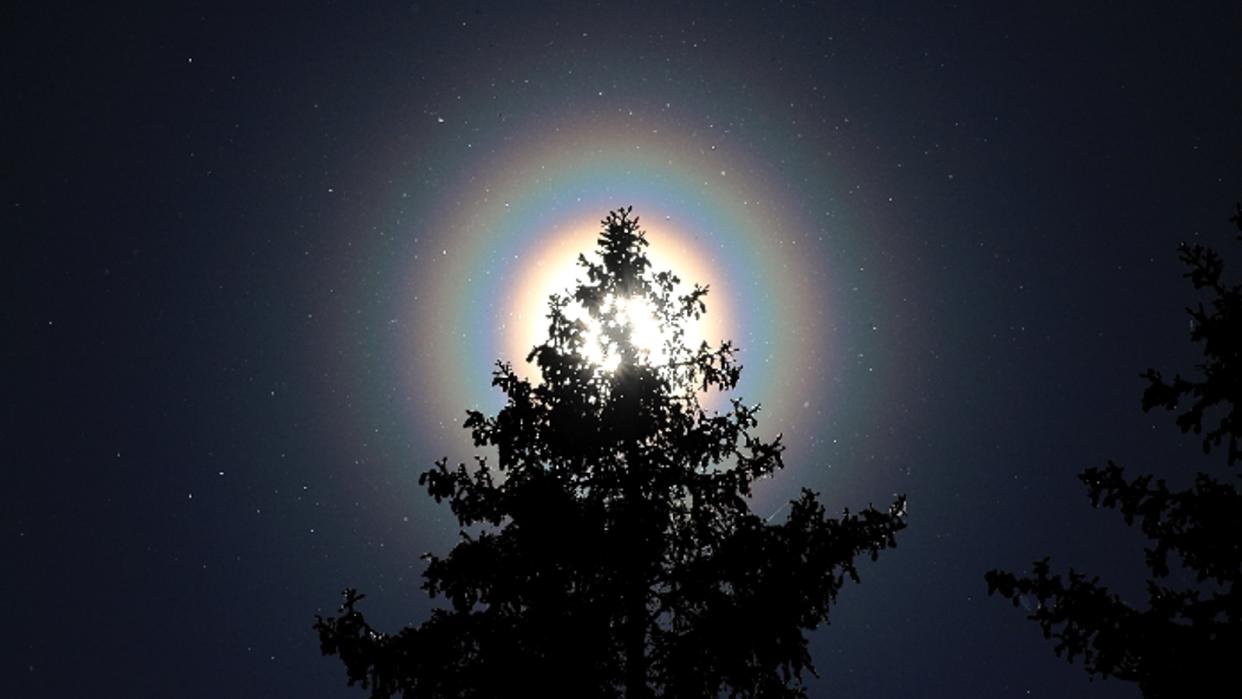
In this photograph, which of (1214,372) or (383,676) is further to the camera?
(383,676)

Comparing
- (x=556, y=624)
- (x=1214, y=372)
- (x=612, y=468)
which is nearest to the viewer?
(x=1214, y=372)

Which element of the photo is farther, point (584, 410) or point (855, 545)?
point (584, 410)

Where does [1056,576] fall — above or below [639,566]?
below

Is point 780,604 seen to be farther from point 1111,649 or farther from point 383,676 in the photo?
point 383,676

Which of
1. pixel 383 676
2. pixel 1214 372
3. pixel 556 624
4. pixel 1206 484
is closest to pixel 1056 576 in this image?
pixel 1206 484

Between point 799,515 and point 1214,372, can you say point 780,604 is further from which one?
point 1214,372

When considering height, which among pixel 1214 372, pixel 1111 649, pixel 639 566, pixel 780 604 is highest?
pixel 639 566

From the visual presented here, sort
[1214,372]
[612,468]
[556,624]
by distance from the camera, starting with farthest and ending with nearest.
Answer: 1. [612,468]
2. [556,624]
3. [1214,372]

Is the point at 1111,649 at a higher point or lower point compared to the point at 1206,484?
lower

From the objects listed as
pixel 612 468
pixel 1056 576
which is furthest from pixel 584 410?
pixel 1056 576
